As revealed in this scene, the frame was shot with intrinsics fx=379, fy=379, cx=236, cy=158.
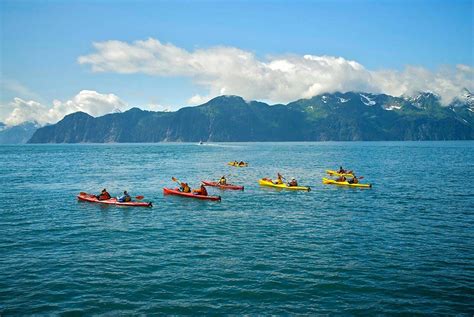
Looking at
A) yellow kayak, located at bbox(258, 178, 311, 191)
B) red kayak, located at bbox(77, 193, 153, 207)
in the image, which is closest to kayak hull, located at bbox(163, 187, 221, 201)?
red kayak, located at bbox(77, 193, 153, 207)

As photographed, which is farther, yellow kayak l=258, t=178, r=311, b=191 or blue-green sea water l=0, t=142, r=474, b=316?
yellow kayak l=258, t=178, r=311, b=191

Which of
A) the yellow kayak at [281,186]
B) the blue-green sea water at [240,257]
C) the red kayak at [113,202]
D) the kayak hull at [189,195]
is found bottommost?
the blue-green sea water at [240,257]

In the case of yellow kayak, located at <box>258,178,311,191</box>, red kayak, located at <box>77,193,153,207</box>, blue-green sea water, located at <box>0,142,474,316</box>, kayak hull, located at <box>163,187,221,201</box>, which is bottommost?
blue-green sea water, located at <box>0,142,474,316</box>

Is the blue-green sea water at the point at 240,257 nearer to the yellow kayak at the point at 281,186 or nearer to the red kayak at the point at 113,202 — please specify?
the red kayak at the point at 113,202

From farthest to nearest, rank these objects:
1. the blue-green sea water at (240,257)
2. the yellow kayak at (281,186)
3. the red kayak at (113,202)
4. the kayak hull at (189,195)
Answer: the yellow kayak at (281,186)
the kayak hull at (189,195)
the red kayak at (113,202)
the blue-green sea water at (240,257)

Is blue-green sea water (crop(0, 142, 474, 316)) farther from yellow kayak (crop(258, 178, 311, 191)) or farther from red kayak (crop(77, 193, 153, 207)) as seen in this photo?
yellow kayak (crop(258, 178, 311, 191))

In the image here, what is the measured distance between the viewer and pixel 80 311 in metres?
17.6

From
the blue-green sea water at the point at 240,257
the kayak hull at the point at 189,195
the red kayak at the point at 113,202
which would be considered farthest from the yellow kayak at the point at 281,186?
the red kayak at the point at 113,202

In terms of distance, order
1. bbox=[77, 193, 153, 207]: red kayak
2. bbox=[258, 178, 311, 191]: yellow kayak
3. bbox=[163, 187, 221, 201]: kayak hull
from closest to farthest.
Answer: bbox=[77, 193, 153, 207]: red kayak, bbox=[163, 187, 221, 201]: kayak hull, bbox=[258, 178, 311, 191]: yellow kayak

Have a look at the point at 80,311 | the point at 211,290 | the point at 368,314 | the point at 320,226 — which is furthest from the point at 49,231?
the point at 368,314

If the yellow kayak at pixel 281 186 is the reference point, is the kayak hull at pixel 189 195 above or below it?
below

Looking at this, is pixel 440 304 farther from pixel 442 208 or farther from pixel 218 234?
pixel 442 208

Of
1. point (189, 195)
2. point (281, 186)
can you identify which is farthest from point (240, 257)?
point (281, 186)

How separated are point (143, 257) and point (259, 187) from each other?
115 feet
